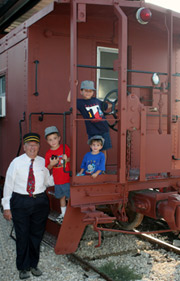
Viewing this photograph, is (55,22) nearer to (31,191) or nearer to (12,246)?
(31,191)

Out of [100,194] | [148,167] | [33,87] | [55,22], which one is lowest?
[100,194]

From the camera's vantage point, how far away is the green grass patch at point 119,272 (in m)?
3.71

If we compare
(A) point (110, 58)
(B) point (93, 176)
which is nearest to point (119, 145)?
(B) point (93, 176)

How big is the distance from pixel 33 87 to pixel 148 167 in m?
2.09

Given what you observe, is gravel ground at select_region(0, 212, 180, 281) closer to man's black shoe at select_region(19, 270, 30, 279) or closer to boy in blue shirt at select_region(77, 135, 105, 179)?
man's black shoe at select_region(19, 270, 30, 279)

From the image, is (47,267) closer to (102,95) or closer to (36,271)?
(36,271)

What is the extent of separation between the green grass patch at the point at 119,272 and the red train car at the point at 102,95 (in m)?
0.51

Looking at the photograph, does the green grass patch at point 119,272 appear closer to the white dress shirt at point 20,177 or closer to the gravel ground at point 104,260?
the gravel ground at point 104,260

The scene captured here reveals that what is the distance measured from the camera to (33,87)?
4.75 m

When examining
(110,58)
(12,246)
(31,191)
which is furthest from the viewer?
(110,58)

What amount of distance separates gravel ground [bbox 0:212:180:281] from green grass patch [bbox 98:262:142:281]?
81mm

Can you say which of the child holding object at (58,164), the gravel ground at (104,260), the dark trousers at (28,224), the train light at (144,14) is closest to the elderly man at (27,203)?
the dark trousers at (28,224)

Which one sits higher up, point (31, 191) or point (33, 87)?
point (33, 87)

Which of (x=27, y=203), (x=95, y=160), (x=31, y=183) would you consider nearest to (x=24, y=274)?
(x=27, y=203)
